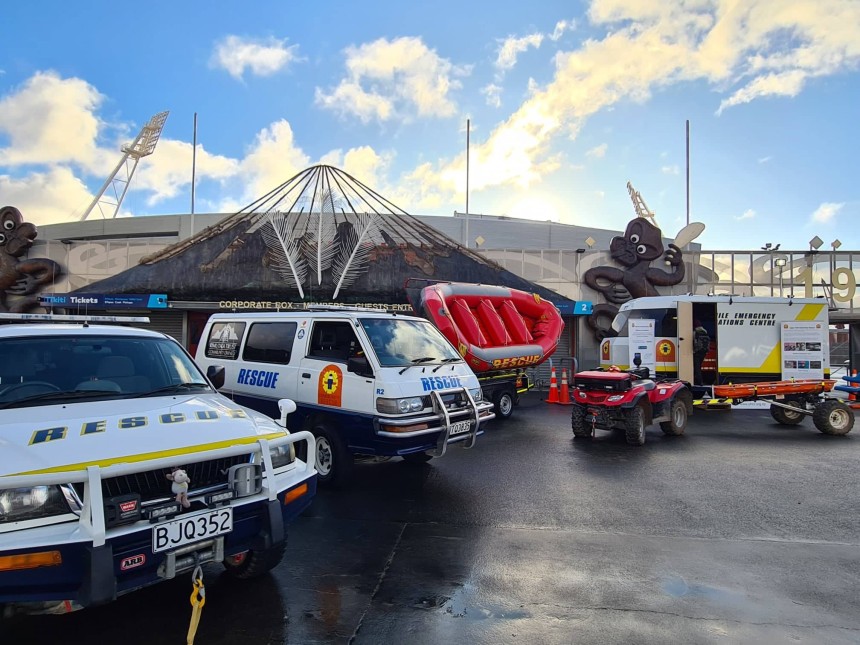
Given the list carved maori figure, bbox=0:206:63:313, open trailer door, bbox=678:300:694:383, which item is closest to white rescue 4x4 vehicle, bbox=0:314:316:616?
open trailer door, bbox=678:300:694:383

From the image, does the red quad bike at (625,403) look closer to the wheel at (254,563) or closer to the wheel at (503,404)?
the wheel at (503,404)

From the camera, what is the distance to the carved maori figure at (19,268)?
20.3 metres

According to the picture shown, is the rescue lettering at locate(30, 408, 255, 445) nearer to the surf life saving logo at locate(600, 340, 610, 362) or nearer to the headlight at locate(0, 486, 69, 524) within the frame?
the headlight at locate(0, 486, 69, 524)

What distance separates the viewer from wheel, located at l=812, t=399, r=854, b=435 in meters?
10.4

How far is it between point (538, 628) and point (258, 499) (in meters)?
1.93

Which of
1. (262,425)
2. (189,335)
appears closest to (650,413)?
(262,425)

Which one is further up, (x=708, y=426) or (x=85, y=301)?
(x=85, y=301)

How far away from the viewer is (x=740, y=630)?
132 inches

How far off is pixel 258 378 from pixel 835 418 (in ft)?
35.2

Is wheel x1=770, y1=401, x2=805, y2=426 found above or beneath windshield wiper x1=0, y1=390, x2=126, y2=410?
beneath

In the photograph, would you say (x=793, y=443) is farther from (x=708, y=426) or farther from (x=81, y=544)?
(x=81, y=544)

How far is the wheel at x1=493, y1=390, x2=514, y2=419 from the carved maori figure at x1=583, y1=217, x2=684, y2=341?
896 centimetres

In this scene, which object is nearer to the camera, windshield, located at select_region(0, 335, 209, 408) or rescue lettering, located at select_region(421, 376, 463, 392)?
windshield, located at select_region(0, 335, 209, 408)

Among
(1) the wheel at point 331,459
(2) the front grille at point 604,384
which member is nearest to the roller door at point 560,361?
(2) the front grille at point 604,384
